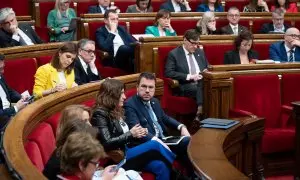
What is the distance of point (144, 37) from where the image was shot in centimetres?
378

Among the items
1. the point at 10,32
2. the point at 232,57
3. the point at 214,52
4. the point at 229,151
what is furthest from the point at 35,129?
the point at 214,52

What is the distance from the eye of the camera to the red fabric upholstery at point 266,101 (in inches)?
125

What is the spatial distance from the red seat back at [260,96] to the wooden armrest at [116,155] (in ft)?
3.22

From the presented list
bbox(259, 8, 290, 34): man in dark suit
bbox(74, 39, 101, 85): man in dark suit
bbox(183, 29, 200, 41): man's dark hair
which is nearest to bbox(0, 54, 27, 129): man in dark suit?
bbox(74, 39, 101, 85): man in dark suit

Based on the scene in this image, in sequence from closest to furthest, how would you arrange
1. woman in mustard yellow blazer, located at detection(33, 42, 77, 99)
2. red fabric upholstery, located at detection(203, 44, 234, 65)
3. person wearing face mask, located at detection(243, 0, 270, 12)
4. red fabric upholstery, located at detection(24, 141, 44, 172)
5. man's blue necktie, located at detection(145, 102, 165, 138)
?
red fabric upholstery, located at detection(24, 141, 44, 172) < man's blue necktie, located at detection(145, 102, 165, 138) < woman in mustard yellow blazer, located at detection(33, 42, 77, 99) < red fabric upholstery, located at detection(203, 44, 234, 65) < person wearing face mask, located at detection(243, 0, 270, 12)

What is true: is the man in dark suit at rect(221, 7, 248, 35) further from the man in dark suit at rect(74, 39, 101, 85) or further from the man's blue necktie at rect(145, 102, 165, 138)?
the man's blue necktie at rect(145, 102, 165, 138)

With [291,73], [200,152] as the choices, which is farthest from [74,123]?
[291,73]

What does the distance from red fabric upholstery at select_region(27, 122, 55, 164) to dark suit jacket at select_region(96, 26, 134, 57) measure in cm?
181

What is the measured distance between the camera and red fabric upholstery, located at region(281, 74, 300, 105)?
3.37 meters

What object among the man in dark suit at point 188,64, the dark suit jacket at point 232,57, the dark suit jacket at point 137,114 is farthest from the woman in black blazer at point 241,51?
the dark suit jacket at point 137,114

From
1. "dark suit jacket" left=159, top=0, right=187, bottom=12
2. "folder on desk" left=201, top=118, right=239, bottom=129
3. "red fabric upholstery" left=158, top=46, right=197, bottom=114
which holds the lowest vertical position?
"red fabric upholstery" left=158, top=46, right=197, bottom=114

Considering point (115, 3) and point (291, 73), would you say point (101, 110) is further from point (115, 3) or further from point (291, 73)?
point (115, 3)

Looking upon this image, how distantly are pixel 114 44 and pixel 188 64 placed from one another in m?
0.61

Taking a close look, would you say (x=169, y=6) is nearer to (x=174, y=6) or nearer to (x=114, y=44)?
(x=174, y=6)
